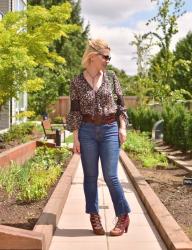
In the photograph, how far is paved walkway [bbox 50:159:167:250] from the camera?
18.3 feet

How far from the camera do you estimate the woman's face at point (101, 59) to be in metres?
5.87

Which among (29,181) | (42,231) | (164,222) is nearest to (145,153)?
(29,181)

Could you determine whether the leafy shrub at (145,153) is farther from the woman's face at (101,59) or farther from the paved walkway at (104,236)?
the woman's face at (101,59)

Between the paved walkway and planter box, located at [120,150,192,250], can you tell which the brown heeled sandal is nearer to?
the paved walkway

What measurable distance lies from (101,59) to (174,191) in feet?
11.2

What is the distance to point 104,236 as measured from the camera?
5961mm

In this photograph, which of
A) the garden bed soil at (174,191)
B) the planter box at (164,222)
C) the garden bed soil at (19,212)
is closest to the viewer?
the planter box at (164,222)

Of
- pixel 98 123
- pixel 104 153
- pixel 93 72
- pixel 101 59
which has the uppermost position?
pixel 101 59

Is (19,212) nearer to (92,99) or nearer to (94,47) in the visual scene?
(92,99)

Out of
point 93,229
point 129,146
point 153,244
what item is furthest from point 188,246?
point 129,146

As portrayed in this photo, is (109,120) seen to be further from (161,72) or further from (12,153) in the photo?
(161,72)

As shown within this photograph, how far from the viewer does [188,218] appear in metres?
6.57

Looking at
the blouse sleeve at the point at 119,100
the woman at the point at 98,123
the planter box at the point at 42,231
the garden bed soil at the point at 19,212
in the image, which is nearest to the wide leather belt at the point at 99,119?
the woman at the point at 98,123

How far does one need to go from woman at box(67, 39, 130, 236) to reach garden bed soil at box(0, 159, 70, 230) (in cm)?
86
